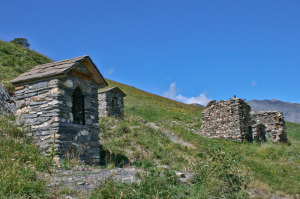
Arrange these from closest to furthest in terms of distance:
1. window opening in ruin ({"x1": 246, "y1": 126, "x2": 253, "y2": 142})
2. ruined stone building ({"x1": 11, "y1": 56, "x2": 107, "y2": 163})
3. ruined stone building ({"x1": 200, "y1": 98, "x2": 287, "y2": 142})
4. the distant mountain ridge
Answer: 1. ruined stone building ({"x1": 11, "y1": 56, "x2": 107, "y2": 163})
2. ruined stone building ({"x1": 200, "y1": 98, "x2": 287, "y2": 142})
3. window opening in ruin ({"x1": 246, "y1": 126, "x2": 253, "y2": 142})
4. the distant mountain ridge

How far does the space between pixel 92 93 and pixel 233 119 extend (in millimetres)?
11656

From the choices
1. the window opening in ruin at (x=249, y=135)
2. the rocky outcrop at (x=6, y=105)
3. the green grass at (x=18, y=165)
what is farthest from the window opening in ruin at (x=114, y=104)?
the green grass at (x=18, y=165)

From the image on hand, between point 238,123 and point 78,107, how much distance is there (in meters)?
12.0

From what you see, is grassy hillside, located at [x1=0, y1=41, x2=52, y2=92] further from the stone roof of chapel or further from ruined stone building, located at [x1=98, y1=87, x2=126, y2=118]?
ruined stone building, located at [x1=98, y1=87, x2=126, y2=118]

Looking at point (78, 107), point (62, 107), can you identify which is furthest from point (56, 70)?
point (78, 107)

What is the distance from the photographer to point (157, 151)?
38.6ft

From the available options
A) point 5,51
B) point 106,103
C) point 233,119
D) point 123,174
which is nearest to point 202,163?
→ point 123,174

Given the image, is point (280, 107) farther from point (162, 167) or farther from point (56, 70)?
point (56, 70)

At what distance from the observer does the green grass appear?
165 inches

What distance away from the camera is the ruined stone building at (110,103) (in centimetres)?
2003

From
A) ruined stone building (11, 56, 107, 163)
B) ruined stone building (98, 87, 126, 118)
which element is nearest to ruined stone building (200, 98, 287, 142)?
ruined stone building (98, 87, 126, 118)

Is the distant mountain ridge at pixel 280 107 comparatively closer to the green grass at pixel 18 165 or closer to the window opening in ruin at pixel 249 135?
the window opening in ruin at pixel 249 135

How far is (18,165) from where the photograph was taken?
5430 mm

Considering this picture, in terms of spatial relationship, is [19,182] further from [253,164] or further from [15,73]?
[15,73]
